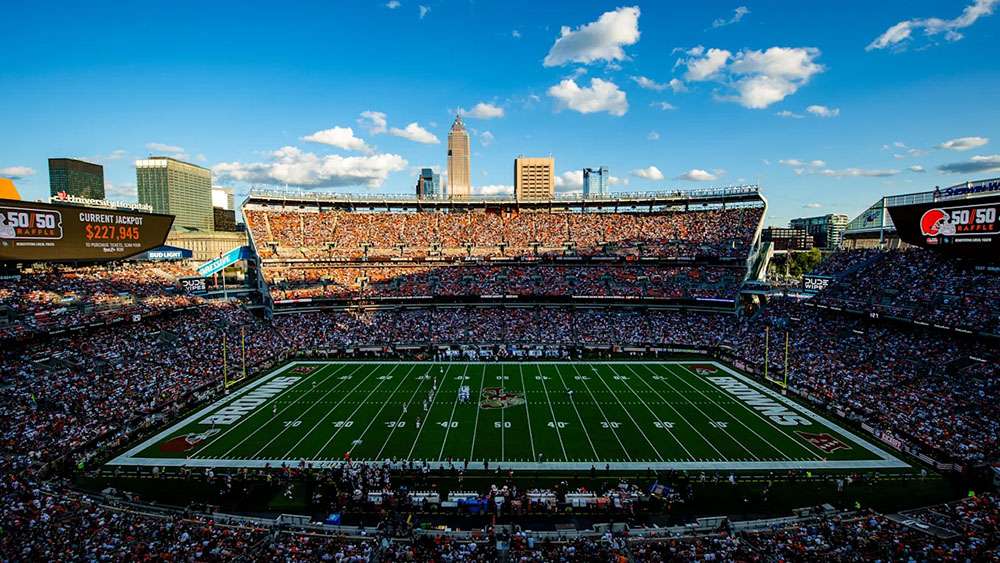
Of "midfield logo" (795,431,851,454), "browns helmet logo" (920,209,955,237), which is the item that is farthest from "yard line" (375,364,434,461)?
"browns helmet logo" (920,209,955,237)

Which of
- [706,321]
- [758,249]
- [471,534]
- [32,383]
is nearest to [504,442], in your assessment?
[471,534]

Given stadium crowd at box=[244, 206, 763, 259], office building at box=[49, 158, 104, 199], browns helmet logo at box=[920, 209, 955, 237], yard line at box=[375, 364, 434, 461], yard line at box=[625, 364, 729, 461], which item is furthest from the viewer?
office building at box=[49, 158, 104, 199]

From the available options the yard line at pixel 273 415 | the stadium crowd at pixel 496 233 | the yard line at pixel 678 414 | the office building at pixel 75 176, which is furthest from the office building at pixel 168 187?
the yard line at pixel 678 414

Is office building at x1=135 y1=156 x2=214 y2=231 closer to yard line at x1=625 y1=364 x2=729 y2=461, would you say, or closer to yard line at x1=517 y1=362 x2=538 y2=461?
yard line at x1=517 y1=362 x2=538 y2=461

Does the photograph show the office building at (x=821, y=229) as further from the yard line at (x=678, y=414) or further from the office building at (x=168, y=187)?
the office building at (x=168, y=187)

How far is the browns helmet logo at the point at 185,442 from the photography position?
24.2 metres

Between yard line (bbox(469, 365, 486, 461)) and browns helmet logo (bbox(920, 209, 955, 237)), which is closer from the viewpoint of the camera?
yard line (bbox(469, 365, 486, 461))

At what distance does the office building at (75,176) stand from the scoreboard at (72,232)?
113 meters

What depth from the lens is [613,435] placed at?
2577cm

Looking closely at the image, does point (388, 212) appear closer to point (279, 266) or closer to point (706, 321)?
point (279, 266)

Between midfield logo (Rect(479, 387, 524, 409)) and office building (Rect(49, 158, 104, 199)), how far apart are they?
143878 millimetres

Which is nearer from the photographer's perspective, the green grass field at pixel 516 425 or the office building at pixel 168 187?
the green grass field at pixel 516 425

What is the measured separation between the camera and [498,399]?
31.3m

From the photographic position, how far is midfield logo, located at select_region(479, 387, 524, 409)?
3023 cm
